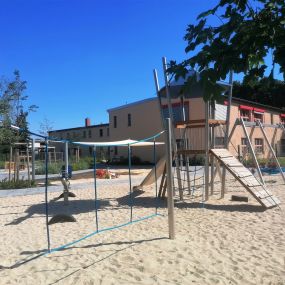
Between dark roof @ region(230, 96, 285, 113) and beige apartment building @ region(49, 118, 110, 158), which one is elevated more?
dark roof @ region(230, 96, 285, 113)

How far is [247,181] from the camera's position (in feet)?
32.8

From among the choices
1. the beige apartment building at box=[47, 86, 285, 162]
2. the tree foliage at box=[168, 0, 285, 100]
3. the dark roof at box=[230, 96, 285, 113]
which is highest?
the dark roof at box=[230, 96, 285, 113]

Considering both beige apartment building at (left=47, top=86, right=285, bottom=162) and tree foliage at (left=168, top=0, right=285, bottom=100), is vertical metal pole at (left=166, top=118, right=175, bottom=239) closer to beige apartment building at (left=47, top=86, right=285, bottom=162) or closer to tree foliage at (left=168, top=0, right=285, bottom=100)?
tree foliage at (left=168, top=0, right=285, bottom=100)

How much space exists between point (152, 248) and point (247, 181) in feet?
15.6

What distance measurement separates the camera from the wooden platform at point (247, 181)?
9.48 m

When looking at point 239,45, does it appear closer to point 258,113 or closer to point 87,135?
point 258,113

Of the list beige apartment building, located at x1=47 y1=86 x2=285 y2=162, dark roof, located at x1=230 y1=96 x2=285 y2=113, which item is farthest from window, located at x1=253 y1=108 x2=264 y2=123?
dark roof, located at x1=230 y1=96 x2=285 y2=113

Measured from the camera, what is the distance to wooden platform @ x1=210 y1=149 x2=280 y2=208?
948cm

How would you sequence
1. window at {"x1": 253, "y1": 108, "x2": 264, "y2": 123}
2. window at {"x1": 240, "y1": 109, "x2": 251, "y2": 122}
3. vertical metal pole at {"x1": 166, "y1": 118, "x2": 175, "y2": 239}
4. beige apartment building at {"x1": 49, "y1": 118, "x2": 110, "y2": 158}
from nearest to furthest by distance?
vertical metal pole at {"x1": 166, "y1": 118, "x2": 175, "y2": 239} < window at {"x1": 240, "y1": 109, "x2": 251, "y2": 122} < window at {"x1": 253, "y1": 108, "x2": 264, "y2": 123} < beige apartment building at {"x1": 49, "y1": 118, "x2": 110, "y2": 158}

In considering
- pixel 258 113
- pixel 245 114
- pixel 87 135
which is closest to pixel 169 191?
pixel 245 114

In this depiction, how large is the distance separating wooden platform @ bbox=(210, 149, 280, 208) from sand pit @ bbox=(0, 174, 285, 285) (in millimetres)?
276

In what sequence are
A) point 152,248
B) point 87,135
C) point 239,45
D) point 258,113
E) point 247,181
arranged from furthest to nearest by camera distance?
point 87,135, point 258,113, point 247,181, point 152,248, point 239,45

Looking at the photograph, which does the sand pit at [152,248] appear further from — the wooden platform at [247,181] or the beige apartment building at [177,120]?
the beige apartment building at [177,120]

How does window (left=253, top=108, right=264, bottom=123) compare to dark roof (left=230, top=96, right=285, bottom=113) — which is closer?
dark roof (left=230, top=96, right=285, bottom=113)
